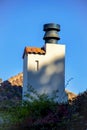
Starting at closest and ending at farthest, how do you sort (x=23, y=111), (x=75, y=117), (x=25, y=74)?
1. (x=75, y=117)
2. (x=23, y=111)
3. (x=25, y=74)

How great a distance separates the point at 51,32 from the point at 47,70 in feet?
4.51

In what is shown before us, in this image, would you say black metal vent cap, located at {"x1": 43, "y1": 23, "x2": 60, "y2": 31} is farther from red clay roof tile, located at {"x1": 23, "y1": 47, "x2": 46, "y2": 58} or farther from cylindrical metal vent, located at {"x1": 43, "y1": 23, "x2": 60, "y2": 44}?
red clay roof tile, located at {"x1": 23, "y1": 47, "x2": 46, "y2": 58}

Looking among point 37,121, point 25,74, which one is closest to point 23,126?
point 37,121

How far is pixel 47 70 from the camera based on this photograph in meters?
16.9

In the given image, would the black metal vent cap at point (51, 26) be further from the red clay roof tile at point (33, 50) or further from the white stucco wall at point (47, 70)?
the red clay roof tile at point (33, 50)

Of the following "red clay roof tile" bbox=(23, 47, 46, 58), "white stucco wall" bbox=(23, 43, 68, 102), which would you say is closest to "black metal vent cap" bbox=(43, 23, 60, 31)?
"white stucco wall" bbox=(23, 43, 68, 102)

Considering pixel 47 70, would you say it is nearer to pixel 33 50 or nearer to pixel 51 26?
pixel 33 50

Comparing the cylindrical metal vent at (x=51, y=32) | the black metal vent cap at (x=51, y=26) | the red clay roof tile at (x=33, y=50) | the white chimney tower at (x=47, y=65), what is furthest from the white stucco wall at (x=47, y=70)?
the black metal vent cap at (x=51, y=26)

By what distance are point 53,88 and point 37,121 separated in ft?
24.9

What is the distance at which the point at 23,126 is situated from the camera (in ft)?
29.8

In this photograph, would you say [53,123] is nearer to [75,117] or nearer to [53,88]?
[75,117]

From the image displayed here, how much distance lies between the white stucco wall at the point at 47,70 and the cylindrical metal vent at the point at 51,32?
0.31 m

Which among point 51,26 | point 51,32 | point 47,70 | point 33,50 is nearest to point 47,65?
point 47,70

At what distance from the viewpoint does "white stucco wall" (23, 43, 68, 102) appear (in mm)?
16422
